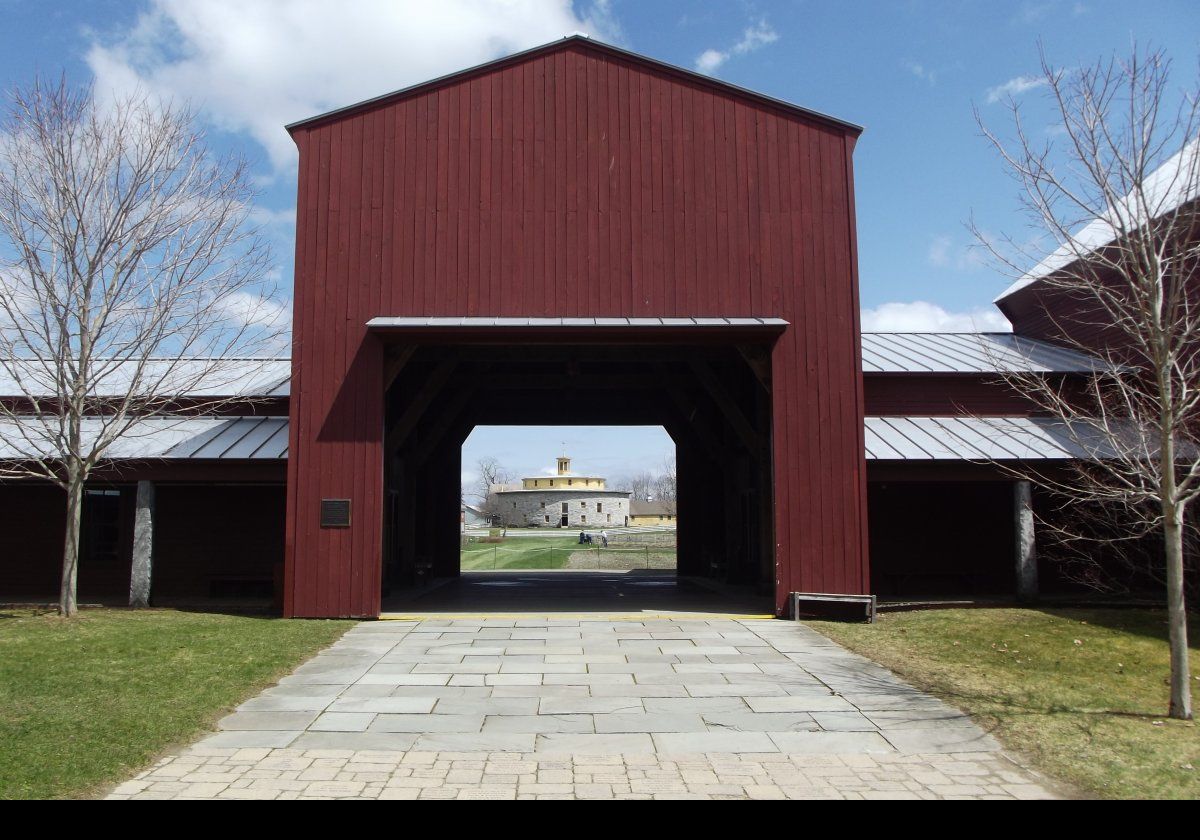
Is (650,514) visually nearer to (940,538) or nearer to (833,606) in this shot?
(940,538)

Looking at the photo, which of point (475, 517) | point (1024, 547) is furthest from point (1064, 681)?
point (475, 517)

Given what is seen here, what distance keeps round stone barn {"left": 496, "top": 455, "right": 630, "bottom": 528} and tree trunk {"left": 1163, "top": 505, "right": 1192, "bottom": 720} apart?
283 feet

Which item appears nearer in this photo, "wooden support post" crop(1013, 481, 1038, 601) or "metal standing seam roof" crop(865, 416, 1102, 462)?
"wooden support post" crop(1013, 481, 1038, 601)

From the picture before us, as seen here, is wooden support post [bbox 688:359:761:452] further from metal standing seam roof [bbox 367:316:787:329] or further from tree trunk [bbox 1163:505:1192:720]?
tree trunk [bbox 1163:505:1192:720]

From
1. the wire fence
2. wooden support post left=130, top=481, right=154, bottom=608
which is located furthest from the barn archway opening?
wooden support post left=130, top=481, right=154, bottom=608

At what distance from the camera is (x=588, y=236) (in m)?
14.5

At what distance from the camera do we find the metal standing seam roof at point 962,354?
1800 centimetres

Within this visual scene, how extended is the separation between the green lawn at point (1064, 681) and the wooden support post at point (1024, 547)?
141 centimetres

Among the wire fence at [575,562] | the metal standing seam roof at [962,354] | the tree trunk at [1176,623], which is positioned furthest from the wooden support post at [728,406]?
the wire fence at [575,562]

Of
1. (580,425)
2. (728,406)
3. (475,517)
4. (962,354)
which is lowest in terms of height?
(475,517)

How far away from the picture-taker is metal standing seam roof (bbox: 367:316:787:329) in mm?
13750

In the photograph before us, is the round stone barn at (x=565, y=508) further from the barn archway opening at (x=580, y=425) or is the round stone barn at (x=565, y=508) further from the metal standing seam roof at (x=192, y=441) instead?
the metal standing seam roof at (x=192, y=441)

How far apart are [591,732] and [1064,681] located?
5106 mm
